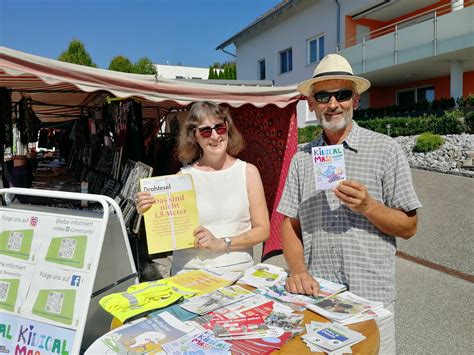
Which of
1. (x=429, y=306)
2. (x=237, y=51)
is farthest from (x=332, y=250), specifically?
(x=237, y=51)

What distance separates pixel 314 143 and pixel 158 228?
1.00 metres

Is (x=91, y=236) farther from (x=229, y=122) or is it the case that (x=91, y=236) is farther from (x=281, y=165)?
(x=281, y=165)

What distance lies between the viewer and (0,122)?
189 inches

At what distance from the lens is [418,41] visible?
45.2ft

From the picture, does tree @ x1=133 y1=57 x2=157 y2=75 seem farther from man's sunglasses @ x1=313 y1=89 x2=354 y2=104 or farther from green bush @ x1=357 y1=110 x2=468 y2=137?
man's sunglasses @ x1=313 y1=89 x2=354 y2=104

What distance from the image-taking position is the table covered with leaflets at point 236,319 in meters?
1.27

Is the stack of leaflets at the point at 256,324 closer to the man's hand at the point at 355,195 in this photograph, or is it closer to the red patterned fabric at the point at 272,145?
the man's hand at the point at 355,195

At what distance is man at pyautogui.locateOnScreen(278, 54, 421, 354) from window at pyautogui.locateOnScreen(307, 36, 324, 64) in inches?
722

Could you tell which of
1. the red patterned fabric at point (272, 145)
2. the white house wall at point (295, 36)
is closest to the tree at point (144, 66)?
the white house wall at point (295, 36)

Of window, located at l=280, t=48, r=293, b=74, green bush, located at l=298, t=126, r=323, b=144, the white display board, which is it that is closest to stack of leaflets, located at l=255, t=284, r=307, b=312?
the white display board

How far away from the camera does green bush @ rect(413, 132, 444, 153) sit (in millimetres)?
11141

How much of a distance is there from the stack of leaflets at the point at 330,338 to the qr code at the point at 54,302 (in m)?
1.22

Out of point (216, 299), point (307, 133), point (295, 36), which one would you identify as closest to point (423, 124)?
point (307, 133)

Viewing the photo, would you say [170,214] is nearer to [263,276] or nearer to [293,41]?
[263,276]
